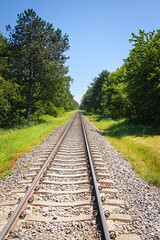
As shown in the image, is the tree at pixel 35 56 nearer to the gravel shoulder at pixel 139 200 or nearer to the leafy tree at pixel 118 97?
the leafy tree at pixel 118 97

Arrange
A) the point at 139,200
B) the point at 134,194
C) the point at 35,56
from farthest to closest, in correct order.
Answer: the point at 35,56
the point at 134,194
the point at 139,200

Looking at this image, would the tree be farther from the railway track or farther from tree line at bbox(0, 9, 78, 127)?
the railway track

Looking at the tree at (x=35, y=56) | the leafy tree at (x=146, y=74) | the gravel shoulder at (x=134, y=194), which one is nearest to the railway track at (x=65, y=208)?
the gravel shoulder at (x=134, y=194)

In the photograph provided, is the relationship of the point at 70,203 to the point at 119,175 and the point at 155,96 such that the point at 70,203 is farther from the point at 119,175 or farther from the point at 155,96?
the point at 155,96

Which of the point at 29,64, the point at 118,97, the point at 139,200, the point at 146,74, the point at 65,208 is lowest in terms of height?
the point at 139,200

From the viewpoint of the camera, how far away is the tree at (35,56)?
1809 cm

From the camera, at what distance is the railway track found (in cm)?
284

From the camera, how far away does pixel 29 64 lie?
19.8 meters

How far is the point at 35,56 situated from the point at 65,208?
18.7m

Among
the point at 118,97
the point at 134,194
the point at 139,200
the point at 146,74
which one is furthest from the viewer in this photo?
the point at 118,97

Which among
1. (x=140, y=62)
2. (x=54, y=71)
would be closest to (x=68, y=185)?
(x=140, y=62)

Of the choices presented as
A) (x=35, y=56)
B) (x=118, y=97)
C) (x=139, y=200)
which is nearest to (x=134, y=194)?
(x=139, y=200)

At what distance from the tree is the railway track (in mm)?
16718

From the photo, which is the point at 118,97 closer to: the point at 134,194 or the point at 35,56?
the point at 35,56
